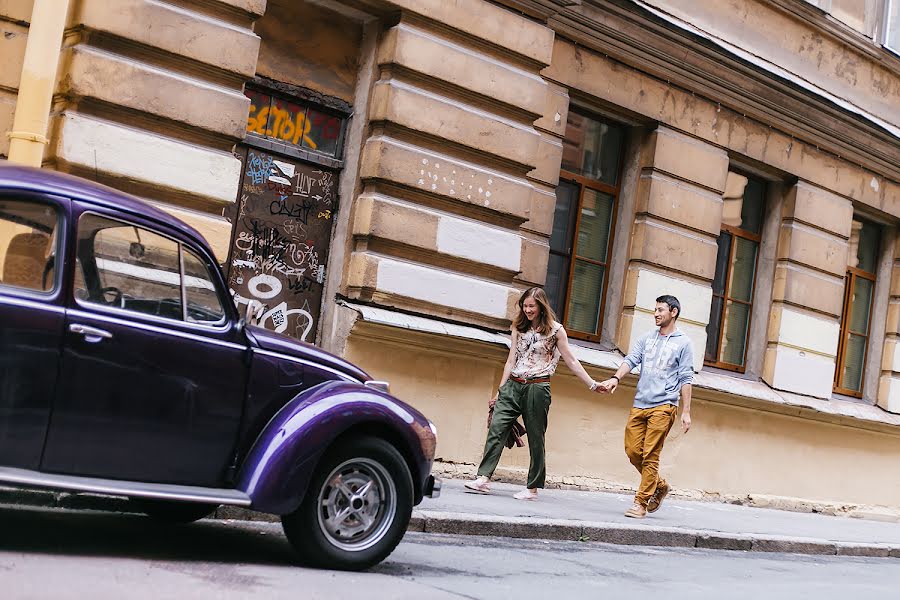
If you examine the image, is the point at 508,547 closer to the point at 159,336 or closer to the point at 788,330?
the point at 159,336

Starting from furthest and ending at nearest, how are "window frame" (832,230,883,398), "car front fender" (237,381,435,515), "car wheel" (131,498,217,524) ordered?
"window frame" (832,230,883,398), "car wheel" (131,498,217,524), "car front fender" (237,381,435,515)

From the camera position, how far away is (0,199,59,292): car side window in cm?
508

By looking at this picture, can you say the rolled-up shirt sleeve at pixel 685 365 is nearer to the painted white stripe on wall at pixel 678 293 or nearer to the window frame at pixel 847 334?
the painted white stripe on wall at pixel 678 293

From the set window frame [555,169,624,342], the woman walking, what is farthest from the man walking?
window frame [555,169,624,342]

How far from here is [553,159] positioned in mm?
11867

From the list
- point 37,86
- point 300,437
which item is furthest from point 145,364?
point 37,86

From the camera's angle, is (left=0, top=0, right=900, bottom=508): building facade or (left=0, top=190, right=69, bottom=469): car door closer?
(left=0, top=190, right=69, bottom=469): car door

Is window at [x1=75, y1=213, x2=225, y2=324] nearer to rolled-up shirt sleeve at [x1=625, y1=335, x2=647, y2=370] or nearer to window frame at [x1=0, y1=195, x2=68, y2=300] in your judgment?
window frame at [x1=0, y1=195, x2=68, y2=300]

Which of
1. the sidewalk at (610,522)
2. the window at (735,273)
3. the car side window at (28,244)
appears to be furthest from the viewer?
the window at (735,273)

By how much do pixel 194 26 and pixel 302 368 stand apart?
4.06 meters

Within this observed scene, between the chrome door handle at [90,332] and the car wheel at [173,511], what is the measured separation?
1494 millimetres

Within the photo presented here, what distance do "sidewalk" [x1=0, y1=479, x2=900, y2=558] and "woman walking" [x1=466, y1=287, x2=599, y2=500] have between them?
440mm

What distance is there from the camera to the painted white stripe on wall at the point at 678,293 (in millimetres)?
12594

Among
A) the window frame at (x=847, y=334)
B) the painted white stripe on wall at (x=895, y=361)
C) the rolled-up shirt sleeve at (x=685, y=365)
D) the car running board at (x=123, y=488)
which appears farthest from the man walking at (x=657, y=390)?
the painted white stripe on wall at (x=895, y=361)
